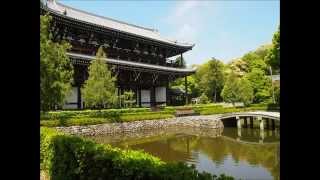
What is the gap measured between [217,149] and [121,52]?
21192 mm

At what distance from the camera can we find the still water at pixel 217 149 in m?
16.1

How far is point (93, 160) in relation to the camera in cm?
757

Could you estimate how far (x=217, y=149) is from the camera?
70.9 feet

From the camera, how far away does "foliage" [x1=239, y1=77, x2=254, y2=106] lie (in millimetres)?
48844

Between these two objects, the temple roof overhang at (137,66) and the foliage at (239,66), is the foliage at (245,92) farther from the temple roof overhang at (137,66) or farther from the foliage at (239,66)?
the foliage at (239,66)

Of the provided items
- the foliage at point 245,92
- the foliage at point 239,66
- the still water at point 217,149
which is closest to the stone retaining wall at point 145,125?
the still water at point 217,149

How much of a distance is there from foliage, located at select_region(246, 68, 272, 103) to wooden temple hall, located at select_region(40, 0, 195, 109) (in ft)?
37.5

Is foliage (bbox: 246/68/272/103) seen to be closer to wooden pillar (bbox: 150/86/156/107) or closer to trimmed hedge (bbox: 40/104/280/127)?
wooden pillar (bbox: 150/86/156/107)

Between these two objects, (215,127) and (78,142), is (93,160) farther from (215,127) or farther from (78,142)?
(215,127)

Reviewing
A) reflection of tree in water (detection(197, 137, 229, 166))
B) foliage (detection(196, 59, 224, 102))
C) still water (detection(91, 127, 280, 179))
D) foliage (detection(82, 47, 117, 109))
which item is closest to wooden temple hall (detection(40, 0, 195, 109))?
foliage (detection(82, 47, 117, 109))

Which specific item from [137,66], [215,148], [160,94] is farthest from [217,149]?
[160,94]

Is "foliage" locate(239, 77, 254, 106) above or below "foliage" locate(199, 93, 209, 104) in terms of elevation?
above
